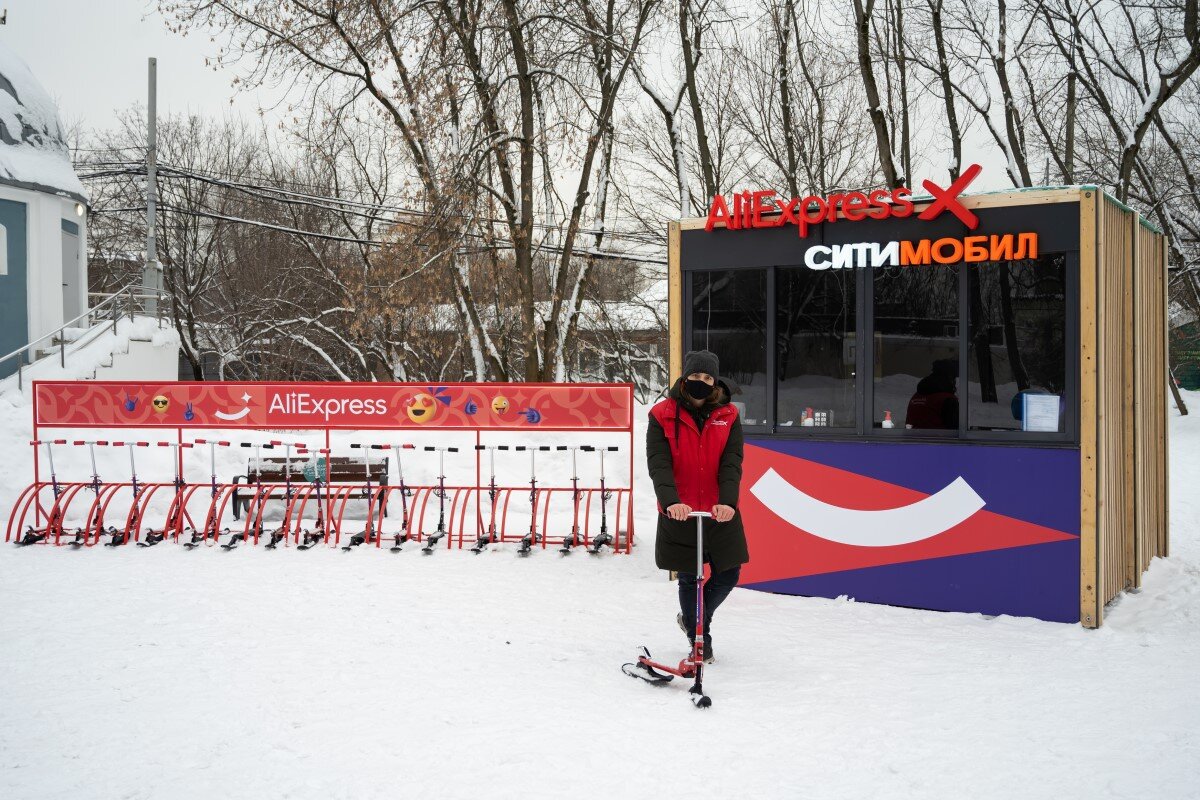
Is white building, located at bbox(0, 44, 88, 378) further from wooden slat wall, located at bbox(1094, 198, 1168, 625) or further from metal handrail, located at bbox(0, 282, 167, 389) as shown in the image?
wooden slat wall, located at bbox(1094, 198, 1168, 625)

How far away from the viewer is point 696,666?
214 inches

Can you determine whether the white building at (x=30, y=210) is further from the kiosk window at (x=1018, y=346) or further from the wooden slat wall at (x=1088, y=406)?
the wooden slat wall at (x=1088, y=406)

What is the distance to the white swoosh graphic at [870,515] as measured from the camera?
730 centimetres

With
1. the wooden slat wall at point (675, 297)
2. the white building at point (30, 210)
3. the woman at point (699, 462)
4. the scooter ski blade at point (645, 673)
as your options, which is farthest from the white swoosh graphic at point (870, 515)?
the white building at point (30, 210)

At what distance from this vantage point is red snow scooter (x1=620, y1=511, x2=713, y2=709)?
17.5 feet

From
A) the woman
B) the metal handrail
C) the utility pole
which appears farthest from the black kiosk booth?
the utility pole

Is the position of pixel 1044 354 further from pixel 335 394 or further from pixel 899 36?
pixel 899 36

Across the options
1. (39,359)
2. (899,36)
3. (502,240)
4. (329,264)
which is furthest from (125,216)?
(899,36)

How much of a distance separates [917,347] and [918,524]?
1357 mm

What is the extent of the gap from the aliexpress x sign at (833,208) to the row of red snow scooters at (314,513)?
9.57 feet

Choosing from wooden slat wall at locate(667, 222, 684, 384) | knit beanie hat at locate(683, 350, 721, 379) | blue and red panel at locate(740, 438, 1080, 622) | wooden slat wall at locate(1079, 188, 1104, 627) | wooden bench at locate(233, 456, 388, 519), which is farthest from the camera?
wooden bench at locate(233, 456, 388, 519)

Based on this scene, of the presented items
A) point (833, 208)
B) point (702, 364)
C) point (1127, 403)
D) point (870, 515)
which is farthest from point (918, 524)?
point (702, 364)

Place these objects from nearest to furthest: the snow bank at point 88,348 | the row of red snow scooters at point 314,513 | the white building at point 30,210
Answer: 1. the row of red snow scooters at point 314,513
2. the snow bank at point 88,348
3. the white building at point 30,210

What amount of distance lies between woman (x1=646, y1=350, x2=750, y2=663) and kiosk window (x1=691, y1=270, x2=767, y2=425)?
238 centimetres
